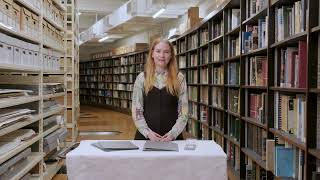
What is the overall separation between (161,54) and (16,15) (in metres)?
1.25

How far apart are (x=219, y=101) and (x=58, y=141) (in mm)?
2088

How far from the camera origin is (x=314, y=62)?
6.98ft

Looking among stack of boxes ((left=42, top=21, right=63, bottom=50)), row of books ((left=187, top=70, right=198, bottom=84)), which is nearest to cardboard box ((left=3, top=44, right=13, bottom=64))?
stack of boxes ((left=42, top=21, right=63, bottom=50))

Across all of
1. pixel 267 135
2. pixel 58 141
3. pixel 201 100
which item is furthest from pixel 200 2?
pixel 267 135

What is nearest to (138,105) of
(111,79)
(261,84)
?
(261,84)

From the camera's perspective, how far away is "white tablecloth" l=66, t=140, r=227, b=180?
1940mm

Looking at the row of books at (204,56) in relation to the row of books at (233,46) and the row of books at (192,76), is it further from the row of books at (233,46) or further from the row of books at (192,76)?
the row of books at (233,46)

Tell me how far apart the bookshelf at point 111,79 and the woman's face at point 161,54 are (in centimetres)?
862

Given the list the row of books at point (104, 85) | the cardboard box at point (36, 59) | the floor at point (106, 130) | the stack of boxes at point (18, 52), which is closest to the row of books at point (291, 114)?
the stack of boxes at point (18, 52)

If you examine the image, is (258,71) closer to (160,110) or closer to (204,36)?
(160,110)

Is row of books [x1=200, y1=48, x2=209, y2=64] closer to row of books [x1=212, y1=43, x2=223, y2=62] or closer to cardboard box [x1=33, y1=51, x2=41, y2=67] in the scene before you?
row of books [x1=212, y1=43, x2=223, y2=62]

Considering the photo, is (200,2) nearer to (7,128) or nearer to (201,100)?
(201,100)

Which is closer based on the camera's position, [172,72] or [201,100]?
[172,72]

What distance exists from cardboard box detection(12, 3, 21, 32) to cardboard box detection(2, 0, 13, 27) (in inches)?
3.7
